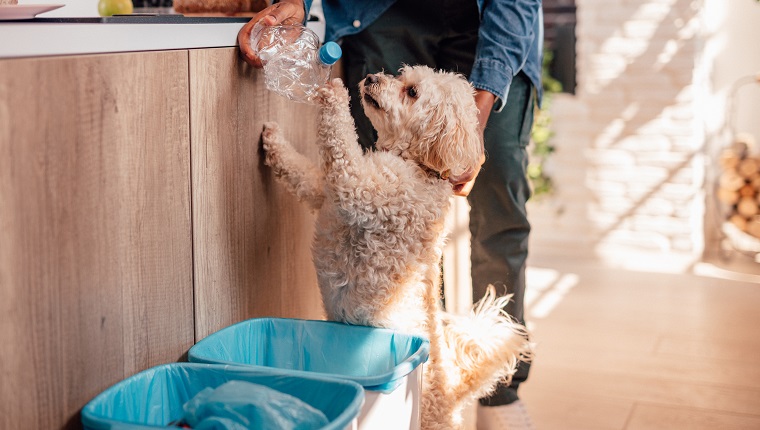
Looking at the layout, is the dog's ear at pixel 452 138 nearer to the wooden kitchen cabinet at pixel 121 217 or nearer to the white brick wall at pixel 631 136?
the wooden kitchen cabinet at pixel 121 217

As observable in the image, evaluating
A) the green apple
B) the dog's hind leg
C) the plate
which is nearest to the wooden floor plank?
the dog's hind leg

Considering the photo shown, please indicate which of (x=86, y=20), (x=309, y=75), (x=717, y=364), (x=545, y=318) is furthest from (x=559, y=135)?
(x=86, y=20)

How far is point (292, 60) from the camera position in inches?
59.7

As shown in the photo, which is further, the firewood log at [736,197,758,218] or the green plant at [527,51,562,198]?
the green plant at [527,51,562,198]

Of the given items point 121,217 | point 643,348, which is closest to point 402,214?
point 121,217

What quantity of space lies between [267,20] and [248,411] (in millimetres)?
760

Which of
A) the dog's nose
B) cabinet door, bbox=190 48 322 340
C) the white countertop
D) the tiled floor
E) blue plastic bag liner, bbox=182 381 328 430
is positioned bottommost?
the tiled floor

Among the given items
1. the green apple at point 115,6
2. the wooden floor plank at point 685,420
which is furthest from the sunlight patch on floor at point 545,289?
the green apple at point 115,6

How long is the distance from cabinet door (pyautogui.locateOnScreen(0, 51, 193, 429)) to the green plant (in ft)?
8.57

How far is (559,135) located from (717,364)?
5.11 ft

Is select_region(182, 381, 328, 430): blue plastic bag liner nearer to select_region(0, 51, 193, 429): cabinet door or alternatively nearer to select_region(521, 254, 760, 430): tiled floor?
select_region(0, 51, 193, 429): cabinet door

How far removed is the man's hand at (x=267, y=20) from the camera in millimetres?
1460

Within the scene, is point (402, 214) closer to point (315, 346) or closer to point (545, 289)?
point (315, 346)

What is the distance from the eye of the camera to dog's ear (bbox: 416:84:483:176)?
1483 mm
